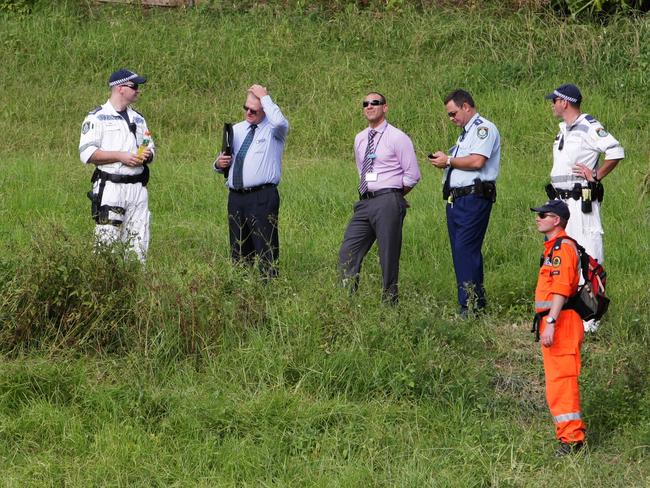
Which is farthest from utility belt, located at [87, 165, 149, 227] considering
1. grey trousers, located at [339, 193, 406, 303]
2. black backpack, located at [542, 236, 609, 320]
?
black backpack, located at [542, 236, 609, 320]

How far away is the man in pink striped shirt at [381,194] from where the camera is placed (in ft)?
29.7

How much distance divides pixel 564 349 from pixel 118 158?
384cm

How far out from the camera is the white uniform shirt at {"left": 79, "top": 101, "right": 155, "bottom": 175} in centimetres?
907

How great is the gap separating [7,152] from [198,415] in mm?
7148

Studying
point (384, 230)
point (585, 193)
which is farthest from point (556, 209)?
point (384, 230)

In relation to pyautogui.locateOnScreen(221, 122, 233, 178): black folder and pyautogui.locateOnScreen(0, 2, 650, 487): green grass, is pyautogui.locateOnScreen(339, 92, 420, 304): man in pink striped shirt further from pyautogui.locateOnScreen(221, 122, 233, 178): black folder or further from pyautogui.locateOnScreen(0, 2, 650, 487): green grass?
pyautogui.locateOnScreen(221, 122, 233, 178): black folder

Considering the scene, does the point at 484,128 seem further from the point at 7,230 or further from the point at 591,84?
the point at 591,84

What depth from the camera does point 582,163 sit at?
352 inches

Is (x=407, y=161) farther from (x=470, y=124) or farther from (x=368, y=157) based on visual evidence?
(x=470, y=124)

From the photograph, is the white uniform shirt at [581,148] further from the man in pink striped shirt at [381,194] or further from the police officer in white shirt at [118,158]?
the police officer in white shirt at [118,158]

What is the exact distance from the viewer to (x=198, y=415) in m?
6.96

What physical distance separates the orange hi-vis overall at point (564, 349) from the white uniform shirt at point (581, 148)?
85.9 inches

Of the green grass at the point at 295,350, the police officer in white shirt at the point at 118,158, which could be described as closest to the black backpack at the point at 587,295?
the green grass at the point at 295,350

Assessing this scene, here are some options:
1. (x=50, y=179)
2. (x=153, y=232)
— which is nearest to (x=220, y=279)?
(x=153, y=232)
